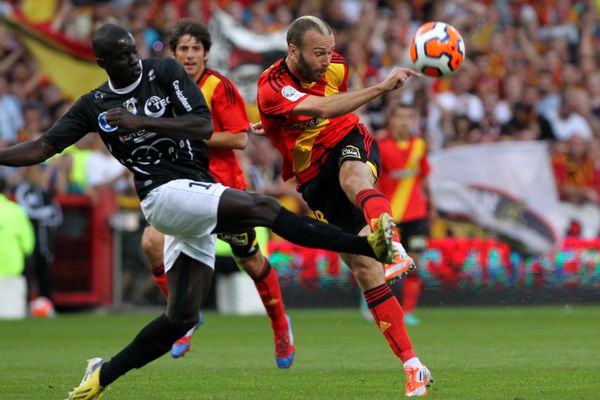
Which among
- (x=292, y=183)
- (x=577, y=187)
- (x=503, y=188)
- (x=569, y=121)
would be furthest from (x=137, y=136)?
(x=569, y=121)

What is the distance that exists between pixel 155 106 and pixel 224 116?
2767 millimetres

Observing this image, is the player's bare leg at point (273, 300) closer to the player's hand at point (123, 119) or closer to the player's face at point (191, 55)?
the player's face at point (191, 55)

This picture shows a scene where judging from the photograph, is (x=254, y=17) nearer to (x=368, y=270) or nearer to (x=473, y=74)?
(x=473, y=74)

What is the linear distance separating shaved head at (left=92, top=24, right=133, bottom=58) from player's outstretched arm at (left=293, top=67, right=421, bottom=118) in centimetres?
A: 149

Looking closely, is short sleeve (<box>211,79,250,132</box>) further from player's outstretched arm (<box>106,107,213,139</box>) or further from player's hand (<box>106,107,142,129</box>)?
player's hand (<box>106,107,142,129</box>)

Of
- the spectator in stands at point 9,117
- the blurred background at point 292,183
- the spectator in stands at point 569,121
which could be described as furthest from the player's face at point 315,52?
the spectator in stands at point 569,121

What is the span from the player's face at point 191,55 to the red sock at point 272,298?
68.2 inches

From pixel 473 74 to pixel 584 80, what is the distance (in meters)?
2.41

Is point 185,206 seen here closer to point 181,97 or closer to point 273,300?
point 181,97

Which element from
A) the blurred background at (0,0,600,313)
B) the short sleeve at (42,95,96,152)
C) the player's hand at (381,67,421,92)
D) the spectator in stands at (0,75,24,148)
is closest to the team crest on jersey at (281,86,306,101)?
the player's hand at (381,67,421,92)

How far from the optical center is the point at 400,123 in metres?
15.2

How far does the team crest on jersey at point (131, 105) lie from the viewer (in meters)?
7.31

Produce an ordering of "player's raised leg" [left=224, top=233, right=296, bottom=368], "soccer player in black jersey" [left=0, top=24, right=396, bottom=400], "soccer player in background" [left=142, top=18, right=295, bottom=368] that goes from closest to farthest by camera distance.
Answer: "soccer player in black jersey" [left=0, top=24, right=396, bottom=400], "player's raised leg" [left=224, top=233, right=296, bottom=368], "soccer player in background" [left=142, top=18, right=295, bottom=368]

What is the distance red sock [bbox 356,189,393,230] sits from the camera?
25.7 ft
